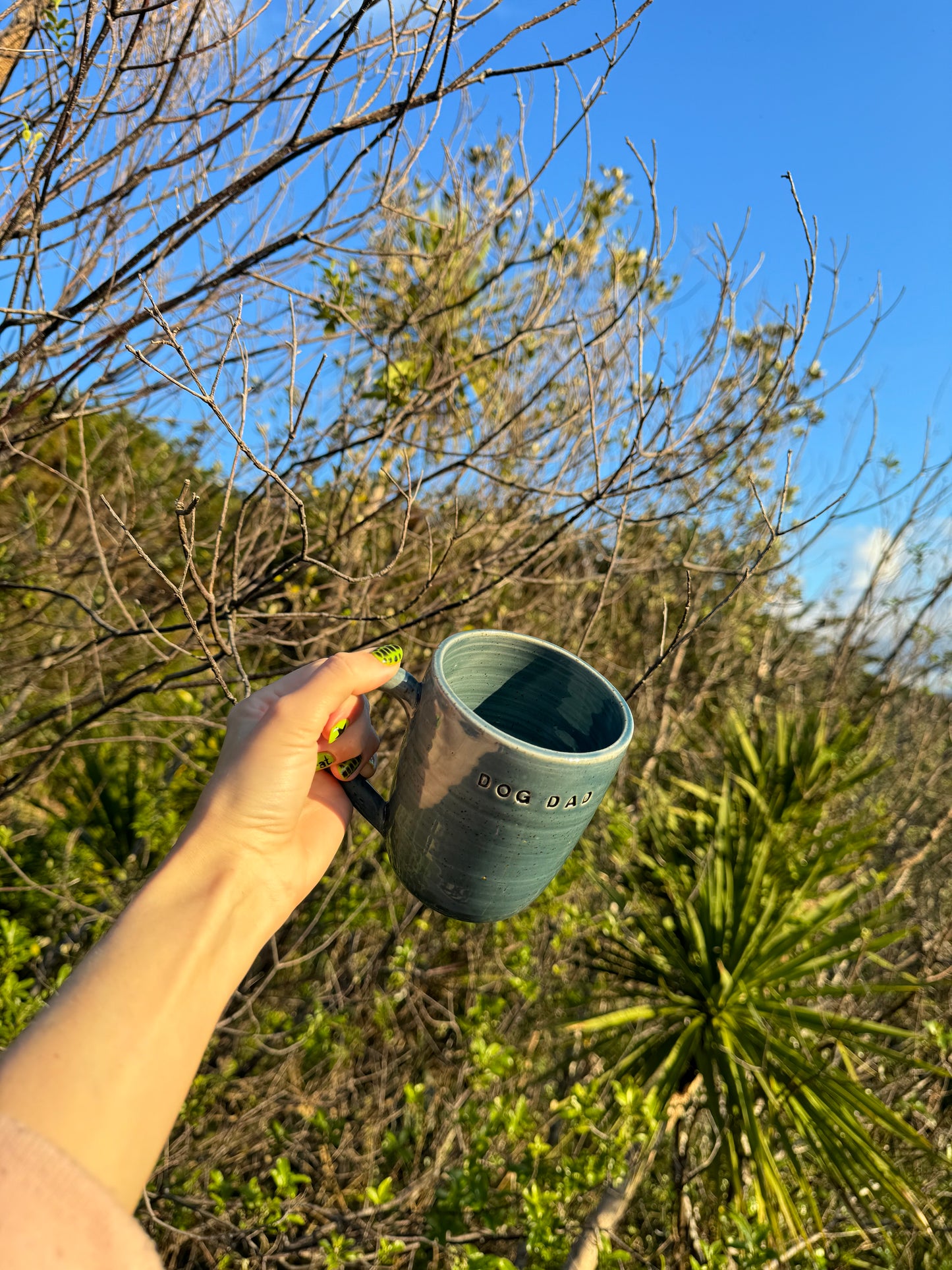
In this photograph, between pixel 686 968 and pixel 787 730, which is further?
pixel 787 730

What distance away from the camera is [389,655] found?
3.75 feet

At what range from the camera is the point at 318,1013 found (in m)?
2.46

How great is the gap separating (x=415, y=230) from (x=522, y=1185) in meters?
3.27

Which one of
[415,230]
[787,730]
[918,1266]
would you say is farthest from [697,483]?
[918,1266]

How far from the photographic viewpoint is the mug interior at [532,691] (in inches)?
46.4

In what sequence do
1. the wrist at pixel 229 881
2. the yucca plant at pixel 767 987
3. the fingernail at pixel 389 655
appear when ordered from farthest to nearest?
the yucca plant at pixel 767 987 → the fingernail at pixel 389 655 → the wrist at pixel 229 881

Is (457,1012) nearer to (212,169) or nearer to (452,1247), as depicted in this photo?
(452,1247)

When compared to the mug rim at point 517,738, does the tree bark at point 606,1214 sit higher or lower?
lower

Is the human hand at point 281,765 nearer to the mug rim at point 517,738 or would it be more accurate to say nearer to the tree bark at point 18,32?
the mug rim at point 517,738

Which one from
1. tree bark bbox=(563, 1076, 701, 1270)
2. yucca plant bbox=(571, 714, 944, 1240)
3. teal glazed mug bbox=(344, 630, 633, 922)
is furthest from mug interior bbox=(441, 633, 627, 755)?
yucca plant bbox=(571, 714, 944, 1240)

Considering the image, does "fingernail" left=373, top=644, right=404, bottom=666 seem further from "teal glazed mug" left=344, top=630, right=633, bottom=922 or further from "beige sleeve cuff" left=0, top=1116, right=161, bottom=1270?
"beige sleeve cuff" left=0, top=1116, right=161, bottom=1270

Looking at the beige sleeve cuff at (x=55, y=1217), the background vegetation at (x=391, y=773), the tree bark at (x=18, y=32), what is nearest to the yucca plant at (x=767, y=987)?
the background vegetation at (x=391, y=773)

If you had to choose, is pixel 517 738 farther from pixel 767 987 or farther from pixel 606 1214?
pixel 767 987

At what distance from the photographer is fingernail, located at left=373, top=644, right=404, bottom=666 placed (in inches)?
44.3
